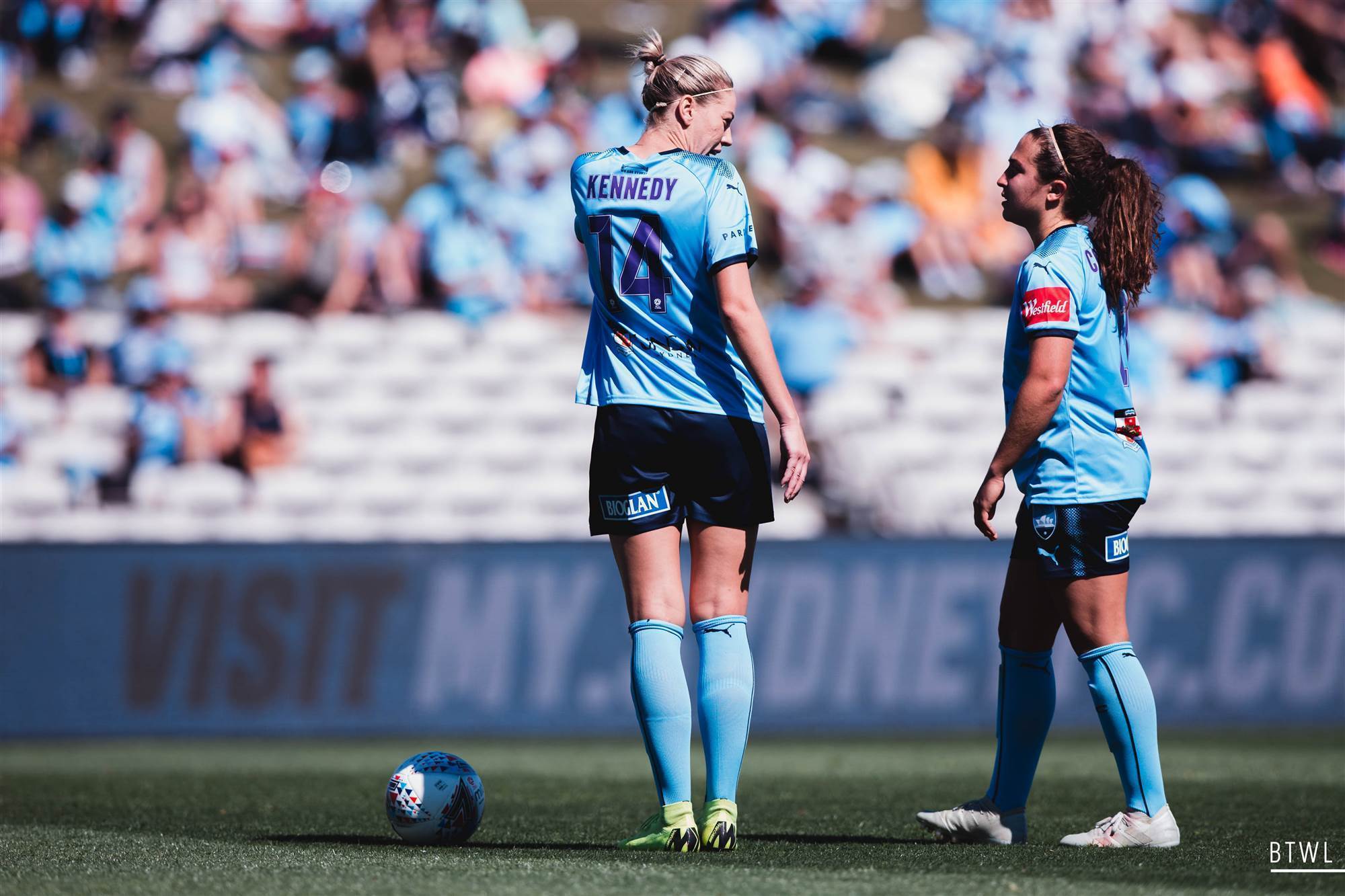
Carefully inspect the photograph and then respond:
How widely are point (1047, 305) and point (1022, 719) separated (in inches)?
47.8

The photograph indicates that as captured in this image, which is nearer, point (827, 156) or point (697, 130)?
point (697, 130)

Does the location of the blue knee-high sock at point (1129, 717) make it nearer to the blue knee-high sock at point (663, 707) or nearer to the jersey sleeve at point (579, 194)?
the blue knee-high sock at point (663, 707)

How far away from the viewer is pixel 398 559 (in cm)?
1066

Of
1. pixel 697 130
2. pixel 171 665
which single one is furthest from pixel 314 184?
pixel 697 130

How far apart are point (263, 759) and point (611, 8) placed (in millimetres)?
10191

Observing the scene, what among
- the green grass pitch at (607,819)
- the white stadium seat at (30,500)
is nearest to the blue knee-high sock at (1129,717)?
the green grass pitch at (607,819)

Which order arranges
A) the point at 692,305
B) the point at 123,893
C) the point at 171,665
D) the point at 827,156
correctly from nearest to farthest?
the point at 123,893 < the point at 692,305 < the point at 171,665 < the point at 827,156

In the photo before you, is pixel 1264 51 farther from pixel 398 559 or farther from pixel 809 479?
pixel 398 559

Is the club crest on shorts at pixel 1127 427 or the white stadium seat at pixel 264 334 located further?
the white stadium seat at pixel 264 334

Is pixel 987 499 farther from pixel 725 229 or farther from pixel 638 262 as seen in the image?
pixel 638 262

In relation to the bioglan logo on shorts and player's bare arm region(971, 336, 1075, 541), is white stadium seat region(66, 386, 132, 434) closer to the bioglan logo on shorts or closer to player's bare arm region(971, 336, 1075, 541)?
player's bare arm region(971, 336, 1075, 541)

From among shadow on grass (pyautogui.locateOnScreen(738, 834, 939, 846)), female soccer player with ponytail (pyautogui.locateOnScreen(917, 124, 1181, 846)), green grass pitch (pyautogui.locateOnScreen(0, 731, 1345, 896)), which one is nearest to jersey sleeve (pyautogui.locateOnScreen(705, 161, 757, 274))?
female soccer player with ponytail (pyautogui.locateOnScreen(917, 124, 1181, 846))

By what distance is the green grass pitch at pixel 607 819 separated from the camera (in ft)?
13.6

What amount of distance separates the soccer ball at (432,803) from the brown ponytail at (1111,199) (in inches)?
92.3
